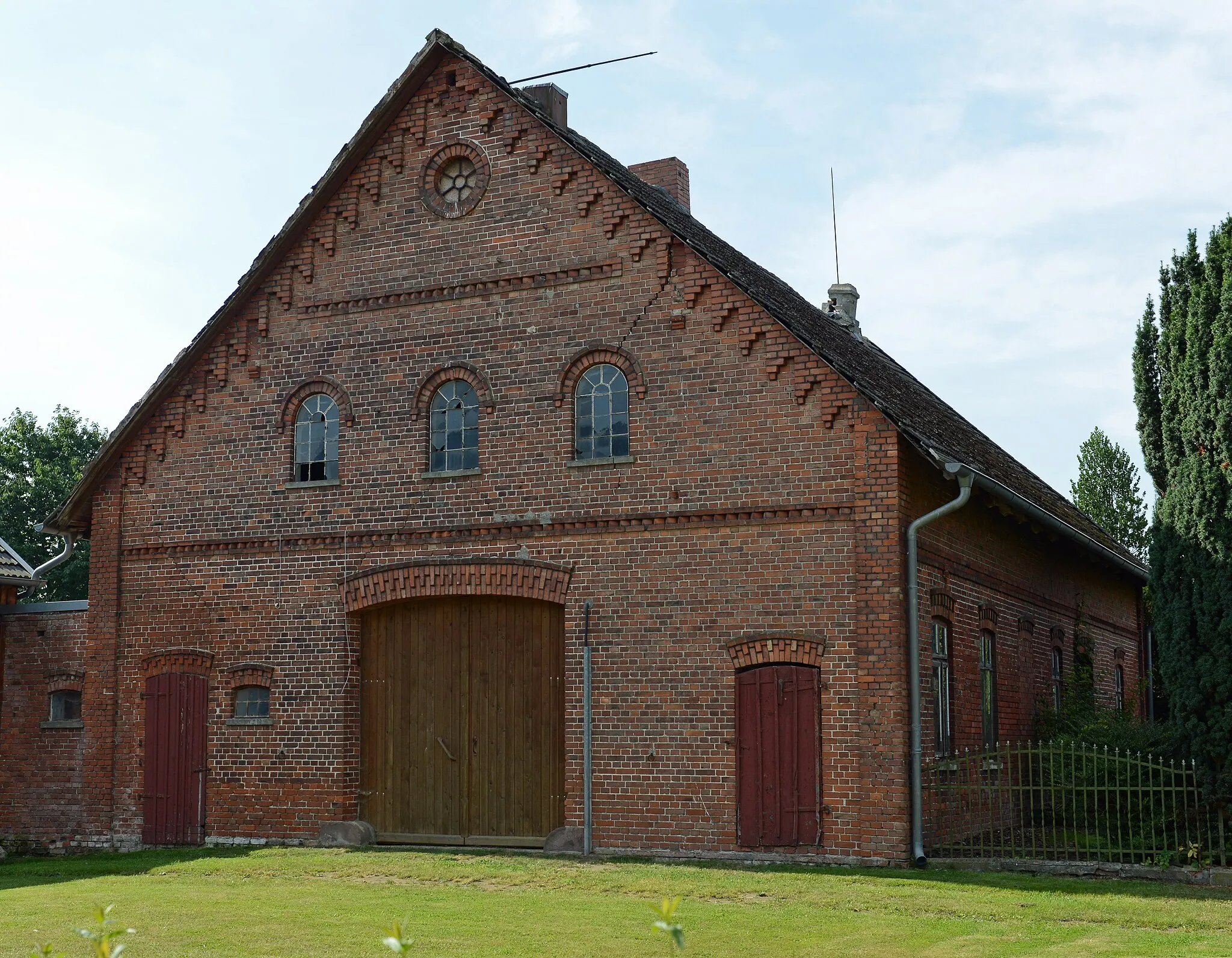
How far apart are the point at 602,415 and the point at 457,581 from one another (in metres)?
2.59

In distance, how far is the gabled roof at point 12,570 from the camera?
64.8ft

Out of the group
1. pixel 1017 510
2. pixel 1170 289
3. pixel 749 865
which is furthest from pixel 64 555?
pixel 1170 289

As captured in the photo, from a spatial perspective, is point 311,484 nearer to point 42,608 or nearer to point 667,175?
point 42,608

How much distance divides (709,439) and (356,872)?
19.2 ft

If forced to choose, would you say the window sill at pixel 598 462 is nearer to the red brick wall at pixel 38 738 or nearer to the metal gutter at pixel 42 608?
the metal gutter at pixel 42 608

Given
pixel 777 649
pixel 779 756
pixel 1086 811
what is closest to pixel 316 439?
pixel 777 649

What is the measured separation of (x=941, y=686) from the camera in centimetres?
1647

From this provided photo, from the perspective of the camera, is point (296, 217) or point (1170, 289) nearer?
point (1170, 289)

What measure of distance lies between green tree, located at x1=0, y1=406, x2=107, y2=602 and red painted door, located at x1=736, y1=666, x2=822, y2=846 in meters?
31.6

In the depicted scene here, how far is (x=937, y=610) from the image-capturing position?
16.2 m

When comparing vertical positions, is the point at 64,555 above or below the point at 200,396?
below

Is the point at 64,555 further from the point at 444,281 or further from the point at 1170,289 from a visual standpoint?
the point at 1170,289

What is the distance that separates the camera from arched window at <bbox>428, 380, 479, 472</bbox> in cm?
1697

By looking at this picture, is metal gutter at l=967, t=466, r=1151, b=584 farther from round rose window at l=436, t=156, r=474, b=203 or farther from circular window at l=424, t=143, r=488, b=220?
round rose window at l=436, t=156, r=474, b=203
